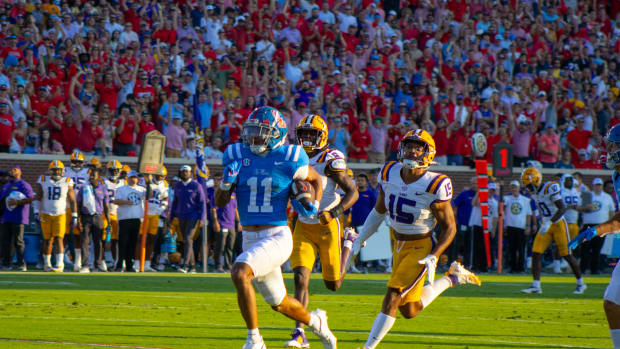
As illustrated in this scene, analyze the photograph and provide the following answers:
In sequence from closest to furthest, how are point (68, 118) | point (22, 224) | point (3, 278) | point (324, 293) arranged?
point (324, 293) < point (3, 278) < point (22, 224) < point (68, 118)

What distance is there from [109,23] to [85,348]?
48.2 ft

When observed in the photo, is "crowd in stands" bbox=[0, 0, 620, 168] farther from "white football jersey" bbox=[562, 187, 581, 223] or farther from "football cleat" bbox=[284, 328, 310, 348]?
"football cleat" bbox=[284, 328, 310, 348]

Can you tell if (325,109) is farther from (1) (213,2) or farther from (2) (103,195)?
(2) (103,195)

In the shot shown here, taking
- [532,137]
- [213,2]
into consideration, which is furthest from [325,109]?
[532,137]

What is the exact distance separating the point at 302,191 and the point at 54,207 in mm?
11140

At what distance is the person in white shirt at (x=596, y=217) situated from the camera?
2134 cm

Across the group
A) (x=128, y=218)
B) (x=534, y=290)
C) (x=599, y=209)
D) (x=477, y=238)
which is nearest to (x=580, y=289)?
(x=534, y=290)

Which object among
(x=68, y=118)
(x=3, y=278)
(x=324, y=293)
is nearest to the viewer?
(x=324, y=293)

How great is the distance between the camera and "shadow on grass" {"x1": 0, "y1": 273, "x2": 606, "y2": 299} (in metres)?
13.9

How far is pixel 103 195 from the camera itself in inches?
706

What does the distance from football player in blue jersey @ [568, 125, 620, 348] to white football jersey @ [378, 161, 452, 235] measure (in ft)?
5.22

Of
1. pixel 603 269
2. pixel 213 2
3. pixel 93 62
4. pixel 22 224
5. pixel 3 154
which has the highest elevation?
pixel 213 2

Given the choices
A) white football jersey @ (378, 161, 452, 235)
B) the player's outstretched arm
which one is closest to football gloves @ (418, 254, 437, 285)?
the player's outstretched arm

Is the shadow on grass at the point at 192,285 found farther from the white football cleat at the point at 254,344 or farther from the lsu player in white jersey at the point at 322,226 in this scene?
the white football cleat at the point at 254,344
